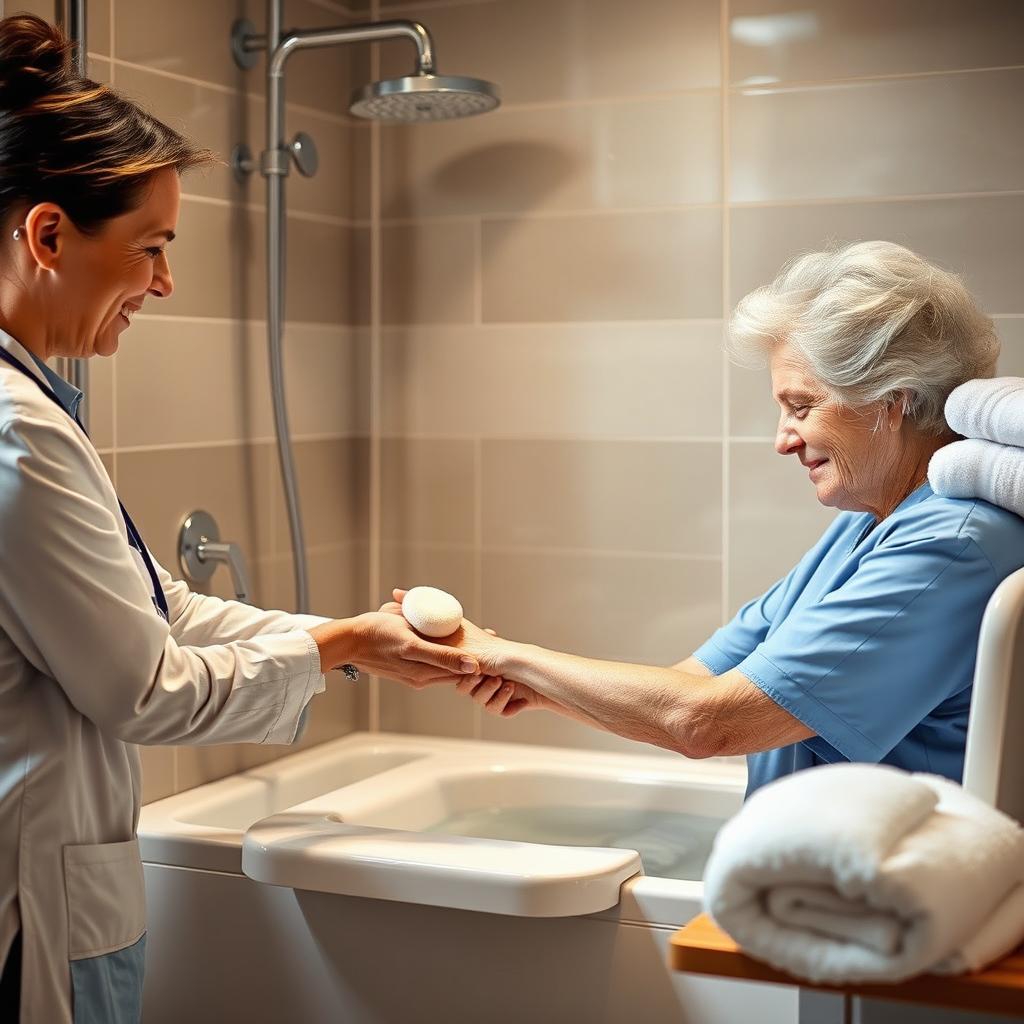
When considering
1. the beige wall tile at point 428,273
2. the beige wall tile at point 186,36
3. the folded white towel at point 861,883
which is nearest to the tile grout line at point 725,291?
the beige wall tile at point 428,273

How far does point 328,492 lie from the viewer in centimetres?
268

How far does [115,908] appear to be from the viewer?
1424mm

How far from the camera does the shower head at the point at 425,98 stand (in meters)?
2.13

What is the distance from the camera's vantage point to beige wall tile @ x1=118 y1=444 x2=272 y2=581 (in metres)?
2.16

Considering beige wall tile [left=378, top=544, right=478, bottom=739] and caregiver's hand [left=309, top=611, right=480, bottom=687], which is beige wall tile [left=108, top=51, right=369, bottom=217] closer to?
beige wall tile [left=378, top=544, right=478, bottom=739]

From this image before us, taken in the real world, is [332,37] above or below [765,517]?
above

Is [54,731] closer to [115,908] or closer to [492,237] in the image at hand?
[115,908]

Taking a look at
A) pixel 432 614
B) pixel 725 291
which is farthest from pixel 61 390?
pixel 725 291

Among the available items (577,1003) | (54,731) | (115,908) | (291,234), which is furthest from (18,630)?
(291,234)

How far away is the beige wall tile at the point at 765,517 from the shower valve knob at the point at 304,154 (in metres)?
0.92

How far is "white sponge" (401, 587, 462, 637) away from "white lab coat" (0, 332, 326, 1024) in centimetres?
37

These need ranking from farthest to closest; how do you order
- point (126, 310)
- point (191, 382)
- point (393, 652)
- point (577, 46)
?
point (577, 46)
point (191, 382)
point (393, 652)
point (126, 310)

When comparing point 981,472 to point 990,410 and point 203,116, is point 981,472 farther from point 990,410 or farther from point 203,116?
point 203,116

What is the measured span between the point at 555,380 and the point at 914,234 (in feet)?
2.28
